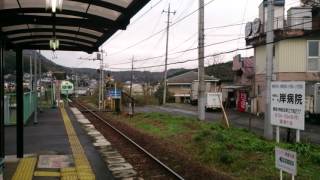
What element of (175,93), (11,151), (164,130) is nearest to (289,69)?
(164,130)

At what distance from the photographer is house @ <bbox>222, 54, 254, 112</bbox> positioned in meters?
47.8

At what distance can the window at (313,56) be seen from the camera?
38.5 m

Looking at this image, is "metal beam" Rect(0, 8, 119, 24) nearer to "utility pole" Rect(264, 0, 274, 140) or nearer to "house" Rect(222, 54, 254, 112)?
"utility pole" Rect(264, 0, 274, 140)

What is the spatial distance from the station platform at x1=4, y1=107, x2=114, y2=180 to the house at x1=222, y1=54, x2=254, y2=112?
88.8 ft

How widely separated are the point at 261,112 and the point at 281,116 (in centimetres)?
3262

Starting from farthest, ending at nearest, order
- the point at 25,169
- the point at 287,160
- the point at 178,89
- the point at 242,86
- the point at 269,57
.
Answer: the point at 178,89 → the point at 242,86 → the point at 269,57 → the point at 25,169 → the point at 287,160

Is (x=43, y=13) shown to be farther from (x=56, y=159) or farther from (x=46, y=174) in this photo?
(x=56, y=159)

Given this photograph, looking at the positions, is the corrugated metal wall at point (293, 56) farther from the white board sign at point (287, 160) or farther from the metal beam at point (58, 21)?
the white board sign at point (287, 160)

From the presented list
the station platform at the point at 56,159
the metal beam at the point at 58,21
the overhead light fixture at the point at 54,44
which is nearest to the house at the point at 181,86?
the station platform at the point at 56,159

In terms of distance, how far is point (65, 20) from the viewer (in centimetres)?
1069

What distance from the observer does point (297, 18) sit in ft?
124

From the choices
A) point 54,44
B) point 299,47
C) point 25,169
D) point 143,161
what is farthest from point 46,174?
point 299,47

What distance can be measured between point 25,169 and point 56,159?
7.09 feet

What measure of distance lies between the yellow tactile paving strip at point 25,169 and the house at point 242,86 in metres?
32.8
